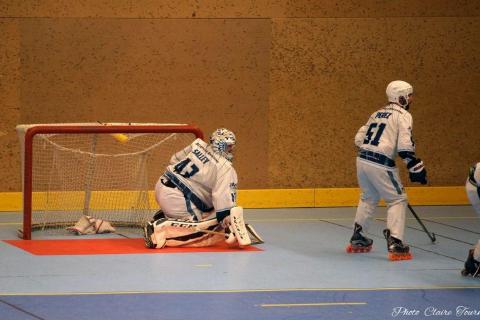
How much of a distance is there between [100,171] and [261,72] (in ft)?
8.75

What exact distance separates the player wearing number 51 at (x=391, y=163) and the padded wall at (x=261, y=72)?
3800 mm

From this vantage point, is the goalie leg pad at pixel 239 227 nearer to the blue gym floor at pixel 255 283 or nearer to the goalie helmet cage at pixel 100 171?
the blue gym floor at pixel 255 283

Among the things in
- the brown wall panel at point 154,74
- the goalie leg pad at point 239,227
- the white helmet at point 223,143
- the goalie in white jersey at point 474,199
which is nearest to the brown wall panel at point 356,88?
the brown wall panel at point 154,74

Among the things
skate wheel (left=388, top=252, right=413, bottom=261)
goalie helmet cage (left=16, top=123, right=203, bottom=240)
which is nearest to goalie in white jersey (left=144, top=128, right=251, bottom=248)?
goalie helmet cage (left=16, top=123, right=203, bottom=240)

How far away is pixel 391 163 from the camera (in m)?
9.88

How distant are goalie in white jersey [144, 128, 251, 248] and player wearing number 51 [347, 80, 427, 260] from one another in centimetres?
132

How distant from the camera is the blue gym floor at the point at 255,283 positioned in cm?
739

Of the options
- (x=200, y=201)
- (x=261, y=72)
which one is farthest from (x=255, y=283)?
(x=261, y=72)

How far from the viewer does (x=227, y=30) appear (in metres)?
13.6

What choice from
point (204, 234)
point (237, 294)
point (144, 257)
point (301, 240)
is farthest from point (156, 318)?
point (301, 240)

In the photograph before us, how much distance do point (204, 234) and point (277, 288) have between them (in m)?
2.20

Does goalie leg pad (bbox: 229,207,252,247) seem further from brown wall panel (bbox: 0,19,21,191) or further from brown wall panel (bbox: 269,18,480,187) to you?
brown wall panel (bbox: 0,19,21,191)

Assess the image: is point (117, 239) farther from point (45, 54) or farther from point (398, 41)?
point (398, 41)

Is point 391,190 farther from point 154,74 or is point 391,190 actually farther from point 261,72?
point 154,74
